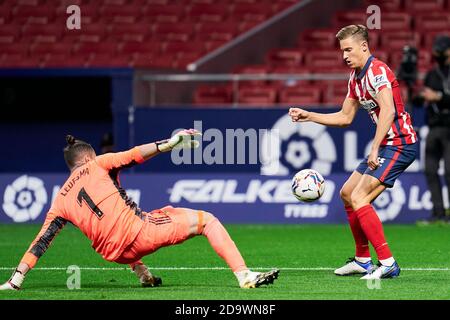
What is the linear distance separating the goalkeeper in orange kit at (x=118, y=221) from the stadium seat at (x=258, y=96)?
11.2m

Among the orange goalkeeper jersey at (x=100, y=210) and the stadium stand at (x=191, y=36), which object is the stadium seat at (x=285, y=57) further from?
the orange goalkeeper jersey at (x=100, y=210)

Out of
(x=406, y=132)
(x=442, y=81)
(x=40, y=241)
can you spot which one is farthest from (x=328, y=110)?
(x=40, y=241)

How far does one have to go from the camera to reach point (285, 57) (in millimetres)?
21891

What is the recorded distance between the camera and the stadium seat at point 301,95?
20016mm

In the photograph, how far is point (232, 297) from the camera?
28.1 feet

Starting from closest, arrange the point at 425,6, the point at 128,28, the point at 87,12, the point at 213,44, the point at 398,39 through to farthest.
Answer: the point at 398,39
the point at 213,44
the point at 425,6
the point at 128,28
the point at 87,12

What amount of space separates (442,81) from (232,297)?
26.5 feet

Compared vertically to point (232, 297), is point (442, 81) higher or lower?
higher

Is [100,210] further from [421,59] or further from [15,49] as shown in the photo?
[15,49]

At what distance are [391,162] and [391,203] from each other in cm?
675

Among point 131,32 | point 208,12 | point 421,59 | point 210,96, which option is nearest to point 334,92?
point 421,59

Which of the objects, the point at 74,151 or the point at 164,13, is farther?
the point at 164,13

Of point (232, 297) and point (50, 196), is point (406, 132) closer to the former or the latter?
point (232, 297)

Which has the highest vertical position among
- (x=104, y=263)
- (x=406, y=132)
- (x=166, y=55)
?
(x=166, y=55)
